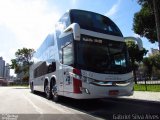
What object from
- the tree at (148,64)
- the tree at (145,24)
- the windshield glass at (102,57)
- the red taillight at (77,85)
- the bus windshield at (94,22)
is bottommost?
the red taillight at (77,85)

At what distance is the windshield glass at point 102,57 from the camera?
11.5m

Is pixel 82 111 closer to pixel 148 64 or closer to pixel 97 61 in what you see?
pixel 97 61

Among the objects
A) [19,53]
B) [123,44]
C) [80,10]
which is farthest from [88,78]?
[19,53]

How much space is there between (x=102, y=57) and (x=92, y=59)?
1.52 feet

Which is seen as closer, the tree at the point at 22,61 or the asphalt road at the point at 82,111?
the asphalt road at the point at 82,111

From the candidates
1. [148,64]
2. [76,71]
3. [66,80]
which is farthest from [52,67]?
[148,64]

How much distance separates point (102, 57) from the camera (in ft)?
38.6

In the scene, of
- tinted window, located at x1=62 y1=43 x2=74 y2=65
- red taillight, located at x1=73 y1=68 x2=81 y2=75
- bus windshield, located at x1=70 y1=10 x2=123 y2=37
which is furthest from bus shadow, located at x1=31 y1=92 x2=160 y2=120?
bus windshield, located at x1=70 y1=10 x2=123 y2=37

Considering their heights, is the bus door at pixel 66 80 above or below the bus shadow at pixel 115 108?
above

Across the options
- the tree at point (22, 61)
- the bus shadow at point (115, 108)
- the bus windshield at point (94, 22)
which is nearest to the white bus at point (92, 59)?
the bus windshield at point (94, 22)

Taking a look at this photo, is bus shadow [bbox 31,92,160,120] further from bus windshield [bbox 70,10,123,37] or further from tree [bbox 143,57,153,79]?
tree [bbox 143,57,153,79]

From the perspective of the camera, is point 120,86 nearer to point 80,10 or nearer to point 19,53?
point 80,10

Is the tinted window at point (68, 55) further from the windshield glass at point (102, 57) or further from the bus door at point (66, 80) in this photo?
the windshield glass at point (102, 57)

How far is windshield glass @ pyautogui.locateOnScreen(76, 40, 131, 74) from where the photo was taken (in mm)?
11469
